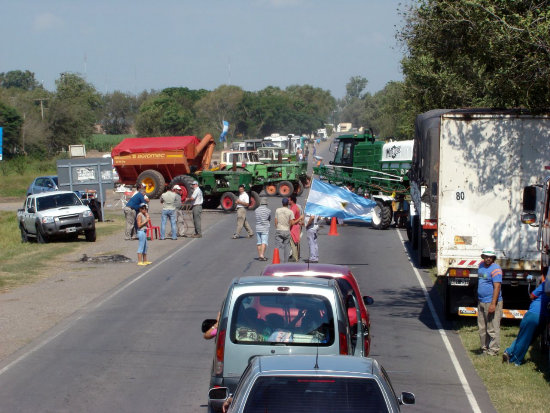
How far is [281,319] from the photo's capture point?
26.3ft

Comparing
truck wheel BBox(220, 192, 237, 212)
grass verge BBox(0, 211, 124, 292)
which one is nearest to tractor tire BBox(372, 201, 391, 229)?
truck wheel BBox(220, 192, 237, 212)

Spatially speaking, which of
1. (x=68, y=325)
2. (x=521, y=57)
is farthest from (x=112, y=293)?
(x=521, y=57)

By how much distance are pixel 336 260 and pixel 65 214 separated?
10.1 m

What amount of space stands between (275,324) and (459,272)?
6.51m

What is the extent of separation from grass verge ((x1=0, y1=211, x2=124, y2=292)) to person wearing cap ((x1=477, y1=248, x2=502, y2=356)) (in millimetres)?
11561

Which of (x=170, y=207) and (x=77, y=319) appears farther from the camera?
(x=170, y=207)

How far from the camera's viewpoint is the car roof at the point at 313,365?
5500 millimetres

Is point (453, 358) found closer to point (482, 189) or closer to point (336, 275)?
point (336, 275)

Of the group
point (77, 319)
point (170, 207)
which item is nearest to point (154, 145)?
point (170, 207)

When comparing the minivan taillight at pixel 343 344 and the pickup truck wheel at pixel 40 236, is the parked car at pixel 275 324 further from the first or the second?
the pickup truck wheel at pixel 40 236

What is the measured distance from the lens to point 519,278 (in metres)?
13.5

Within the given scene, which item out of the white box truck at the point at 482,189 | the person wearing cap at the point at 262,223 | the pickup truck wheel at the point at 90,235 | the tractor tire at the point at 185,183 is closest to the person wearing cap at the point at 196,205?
the pickup truck wheel at the point at 90,235

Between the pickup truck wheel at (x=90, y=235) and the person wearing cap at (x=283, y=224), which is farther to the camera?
the pickup truck wheel at (x=90, y=235)

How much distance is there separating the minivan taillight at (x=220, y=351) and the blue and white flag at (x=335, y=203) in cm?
1455
